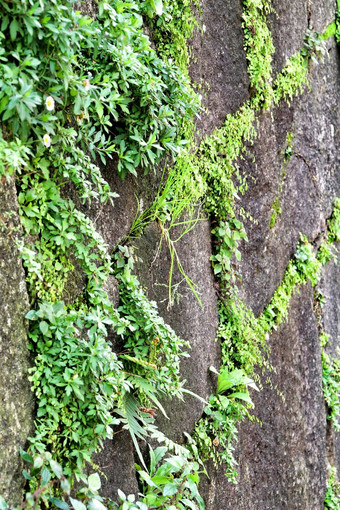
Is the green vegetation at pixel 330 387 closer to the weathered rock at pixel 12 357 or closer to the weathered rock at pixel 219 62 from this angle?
the weathered rock at pixel 219 62

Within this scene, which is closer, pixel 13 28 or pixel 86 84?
pixel 13 28

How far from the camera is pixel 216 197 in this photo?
2840 millimetres

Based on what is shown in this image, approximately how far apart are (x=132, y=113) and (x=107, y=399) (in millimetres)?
1063

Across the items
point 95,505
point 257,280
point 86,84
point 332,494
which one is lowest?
point 332,494

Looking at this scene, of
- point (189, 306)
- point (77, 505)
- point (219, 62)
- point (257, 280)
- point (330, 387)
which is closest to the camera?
point (77, 505)

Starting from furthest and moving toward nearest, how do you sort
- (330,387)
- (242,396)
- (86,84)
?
(330,387)
(242,396)
(86,84)

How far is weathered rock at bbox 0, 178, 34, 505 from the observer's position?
63.3 inches

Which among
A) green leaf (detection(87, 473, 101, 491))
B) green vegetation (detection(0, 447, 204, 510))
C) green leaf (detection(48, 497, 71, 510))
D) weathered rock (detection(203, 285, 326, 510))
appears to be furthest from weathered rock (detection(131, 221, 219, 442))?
green leaf (detection(48, 497, 71, 510))

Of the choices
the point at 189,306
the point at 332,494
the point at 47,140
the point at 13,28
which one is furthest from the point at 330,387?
the point at 13,28

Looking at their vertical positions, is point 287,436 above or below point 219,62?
below

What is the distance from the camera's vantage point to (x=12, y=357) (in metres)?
1.66

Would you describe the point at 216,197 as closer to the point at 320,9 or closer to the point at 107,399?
the point at 107,399

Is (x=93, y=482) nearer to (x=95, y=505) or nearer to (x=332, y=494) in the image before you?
(x=95, y=505)

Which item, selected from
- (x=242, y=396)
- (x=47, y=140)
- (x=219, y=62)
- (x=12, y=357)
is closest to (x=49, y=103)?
(x=47, y=140)
